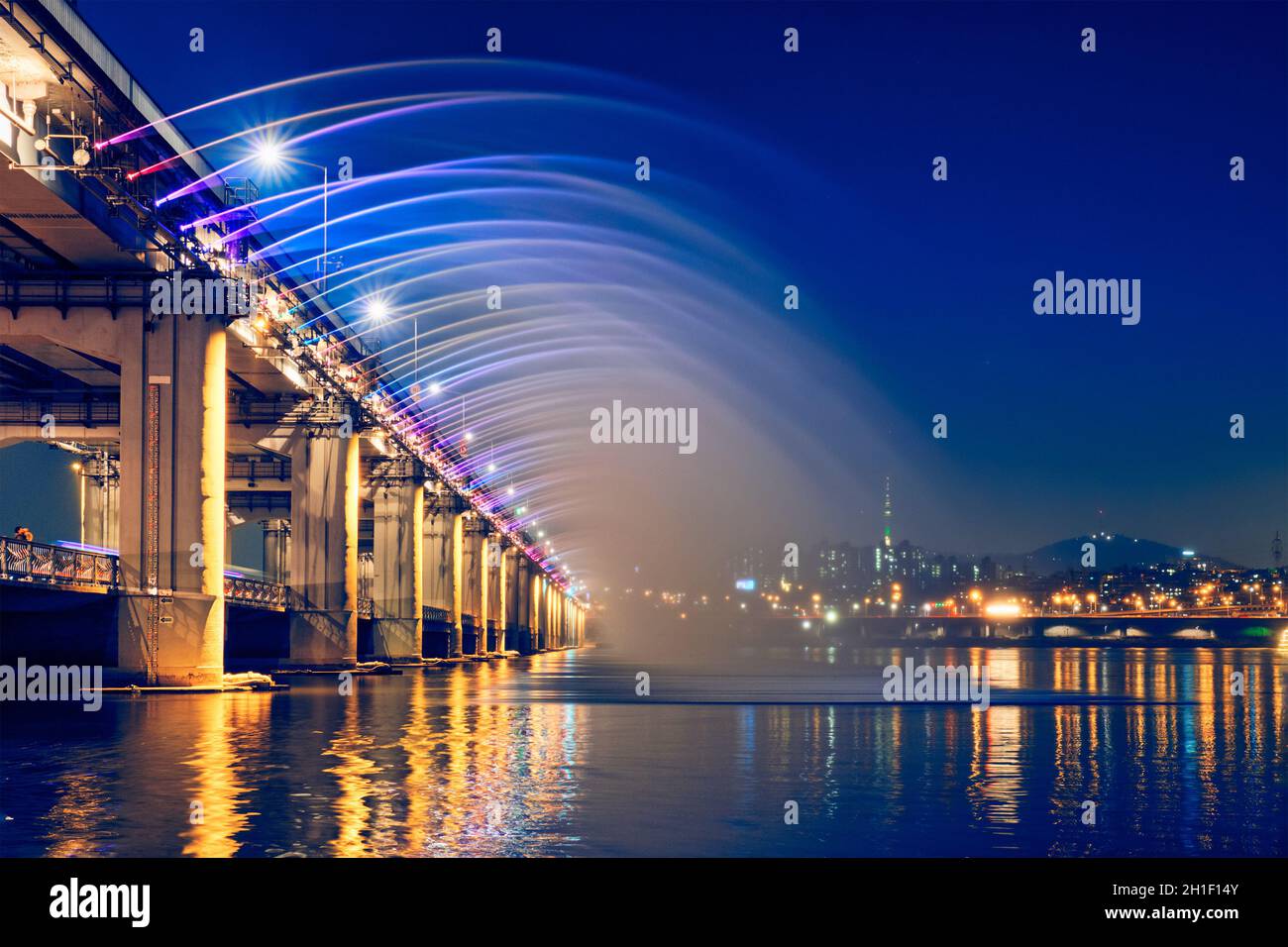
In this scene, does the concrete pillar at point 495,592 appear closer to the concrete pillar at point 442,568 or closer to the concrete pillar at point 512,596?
the concrete pillar at point 512,596

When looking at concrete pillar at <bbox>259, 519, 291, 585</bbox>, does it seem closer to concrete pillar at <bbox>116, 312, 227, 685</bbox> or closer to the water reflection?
concrete pillar at <bbox>116, 312, 227, 685</bbox>

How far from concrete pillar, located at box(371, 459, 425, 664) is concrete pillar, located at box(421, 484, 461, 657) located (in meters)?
10.9

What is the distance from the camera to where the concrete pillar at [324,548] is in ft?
231

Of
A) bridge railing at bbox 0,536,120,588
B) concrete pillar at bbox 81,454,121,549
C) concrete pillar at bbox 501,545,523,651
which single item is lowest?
concrete pillar at bbox 501,545,523,651

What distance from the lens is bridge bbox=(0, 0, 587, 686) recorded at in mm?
38625

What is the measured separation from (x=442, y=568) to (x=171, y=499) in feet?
221

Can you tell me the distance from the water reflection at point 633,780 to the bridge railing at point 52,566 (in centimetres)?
394

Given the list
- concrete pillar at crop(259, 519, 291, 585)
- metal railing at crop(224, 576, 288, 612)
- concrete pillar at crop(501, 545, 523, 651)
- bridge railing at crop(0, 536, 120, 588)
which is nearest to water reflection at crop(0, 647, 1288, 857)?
bridge railing at crop(0, 536, 120, 588)

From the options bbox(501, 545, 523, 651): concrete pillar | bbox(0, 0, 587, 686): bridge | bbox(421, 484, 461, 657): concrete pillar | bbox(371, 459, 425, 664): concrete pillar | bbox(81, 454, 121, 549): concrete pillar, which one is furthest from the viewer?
bbox(501, 545, 523, 651): concrete pillar

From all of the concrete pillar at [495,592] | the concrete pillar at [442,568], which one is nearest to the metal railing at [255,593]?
the concrete pillar at [442,568]

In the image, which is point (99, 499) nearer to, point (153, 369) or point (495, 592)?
point (153, 369)

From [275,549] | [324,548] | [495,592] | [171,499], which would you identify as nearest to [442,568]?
[275,549]

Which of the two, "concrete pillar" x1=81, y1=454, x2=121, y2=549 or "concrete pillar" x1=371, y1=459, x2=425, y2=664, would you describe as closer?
"concrete pillar" x1=81, y1=454, x2=121, y2=549

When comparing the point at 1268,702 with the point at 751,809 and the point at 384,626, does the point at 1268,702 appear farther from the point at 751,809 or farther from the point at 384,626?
the point at 384,626
